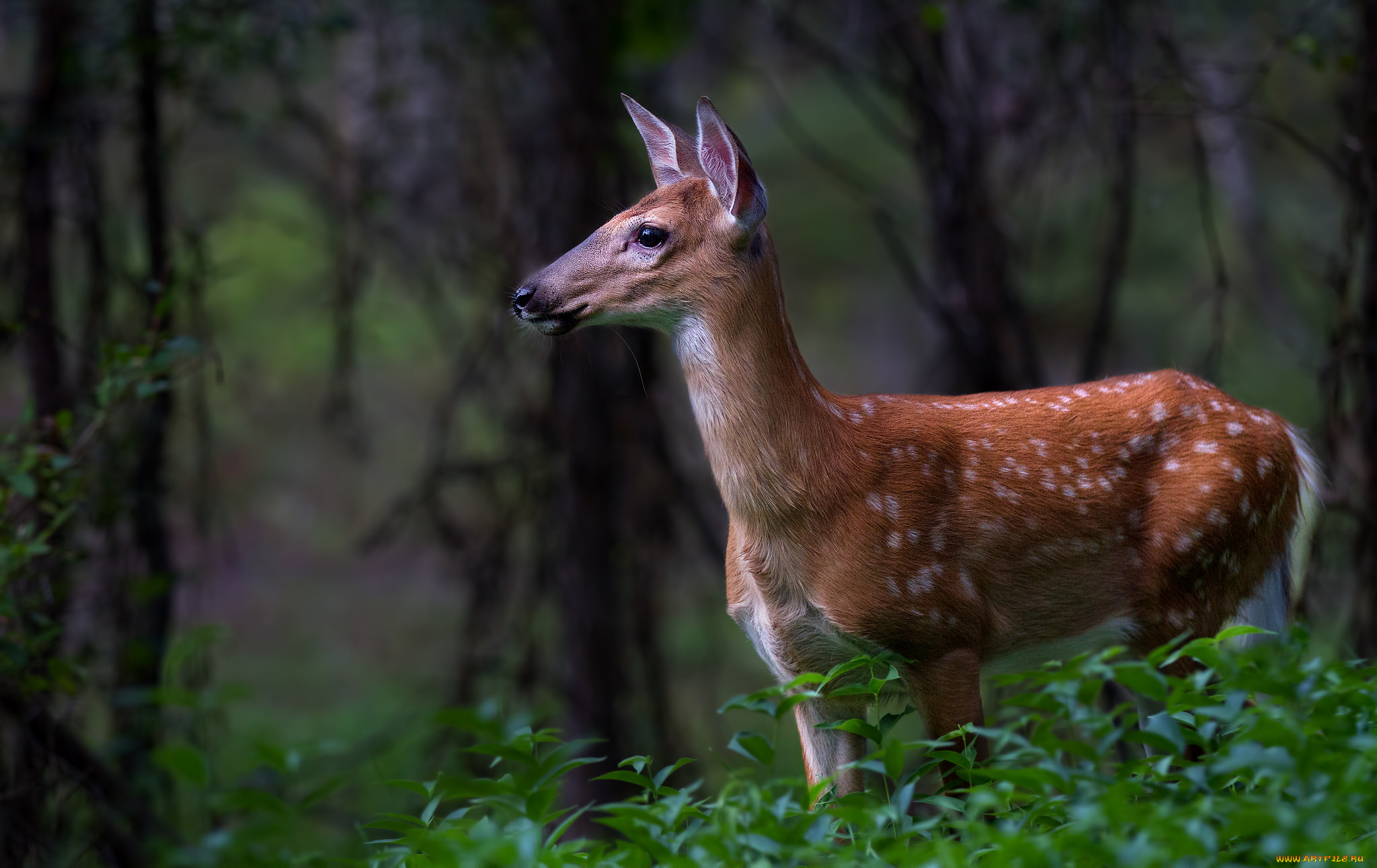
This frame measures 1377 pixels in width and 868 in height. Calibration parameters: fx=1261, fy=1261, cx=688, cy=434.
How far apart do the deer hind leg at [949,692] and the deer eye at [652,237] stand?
60.5 inches

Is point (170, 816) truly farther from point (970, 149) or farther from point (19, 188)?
point (970, 149)

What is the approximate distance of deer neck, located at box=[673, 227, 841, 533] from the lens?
3879mm

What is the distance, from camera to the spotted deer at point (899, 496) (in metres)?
3.82

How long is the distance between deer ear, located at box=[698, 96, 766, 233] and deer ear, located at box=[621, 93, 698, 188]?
0.37 metres

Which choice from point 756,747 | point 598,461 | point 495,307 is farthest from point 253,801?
point 495,307

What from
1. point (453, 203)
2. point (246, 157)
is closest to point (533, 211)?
point (453, 203)

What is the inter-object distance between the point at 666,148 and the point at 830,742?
2101 mm

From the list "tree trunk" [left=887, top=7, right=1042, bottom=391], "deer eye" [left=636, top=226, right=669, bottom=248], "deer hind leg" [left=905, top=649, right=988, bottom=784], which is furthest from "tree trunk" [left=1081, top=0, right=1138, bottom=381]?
"deer hind leg" [left=905, top=649, right=988, bottom=784]

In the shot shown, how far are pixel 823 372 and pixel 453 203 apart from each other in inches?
264

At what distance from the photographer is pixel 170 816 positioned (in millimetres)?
5895

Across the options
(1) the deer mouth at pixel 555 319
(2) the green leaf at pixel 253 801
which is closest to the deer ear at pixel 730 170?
(1) the deer mouth at pixel 555 319

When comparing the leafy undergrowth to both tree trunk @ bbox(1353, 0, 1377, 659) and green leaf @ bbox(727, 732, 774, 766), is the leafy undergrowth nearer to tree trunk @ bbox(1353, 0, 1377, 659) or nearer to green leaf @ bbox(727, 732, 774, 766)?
green leaf @ bbox(727, 732, 774, 766)

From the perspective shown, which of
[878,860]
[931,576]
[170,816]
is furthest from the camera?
[170,816]

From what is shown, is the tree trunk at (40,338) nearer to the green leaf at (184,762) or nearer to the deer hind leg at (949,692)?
the green leaf at (184,762)
